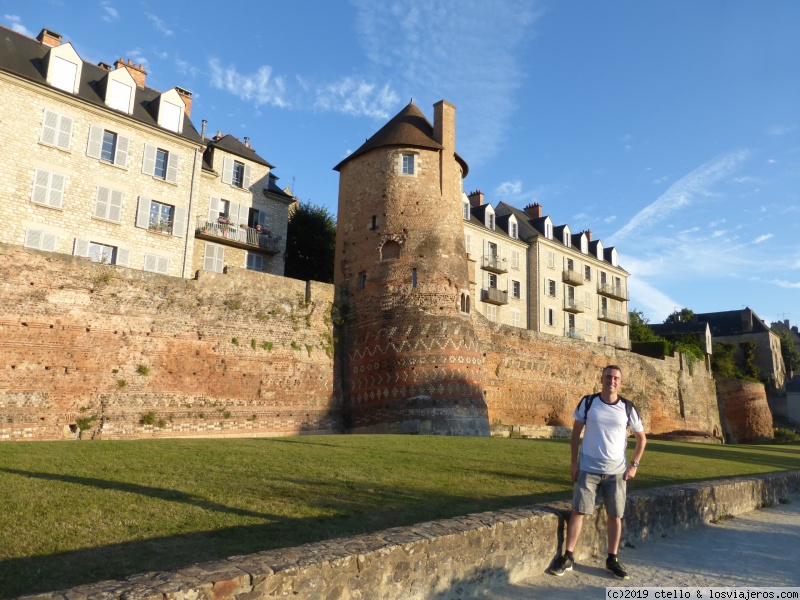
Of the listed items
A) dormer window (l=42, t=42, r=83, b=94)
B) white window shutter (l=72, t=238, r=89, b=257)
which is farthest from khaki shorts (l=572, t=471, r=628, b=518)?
dormer window (l=42, t=42, r=83, b=94)

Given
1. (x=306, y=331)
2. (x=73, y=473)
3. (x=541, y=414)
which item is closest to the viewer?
(x=73, y=473)

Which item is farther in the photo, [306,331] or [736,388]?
[736,388]

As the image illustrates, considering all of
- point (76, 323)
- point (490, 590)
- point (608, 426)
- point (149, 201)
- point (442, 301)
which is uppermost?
point (149, 201)

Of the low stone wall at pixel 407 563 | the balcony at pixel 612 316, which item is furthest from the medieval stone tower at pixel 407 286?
the balcony at pixel 612 316

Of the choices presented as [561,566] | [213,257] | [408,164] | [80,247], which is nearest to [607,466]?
[561,566]

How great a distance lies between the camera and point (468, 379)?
20438 mm

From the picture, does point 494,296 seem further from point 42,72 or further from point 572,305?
point 42,72

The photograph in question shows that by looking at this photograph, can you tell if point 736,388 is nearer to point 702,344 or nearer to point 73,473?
point 702,344

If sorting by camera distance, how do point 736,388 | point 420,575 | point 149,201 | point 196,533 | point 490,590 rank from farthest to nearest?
point 736,388
point 149,201
point 196,533
point 490,590
point 420,575

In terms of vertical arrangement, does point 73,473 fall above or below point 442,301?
below

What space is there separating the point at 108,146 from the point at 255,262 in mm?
7934

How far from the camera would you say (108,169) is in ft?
73.9

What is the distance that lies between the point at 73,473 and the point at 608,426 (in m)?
6.83

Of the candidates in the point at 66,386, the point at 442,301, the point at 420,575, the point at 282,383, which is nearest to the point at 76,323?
the point at 66,386
